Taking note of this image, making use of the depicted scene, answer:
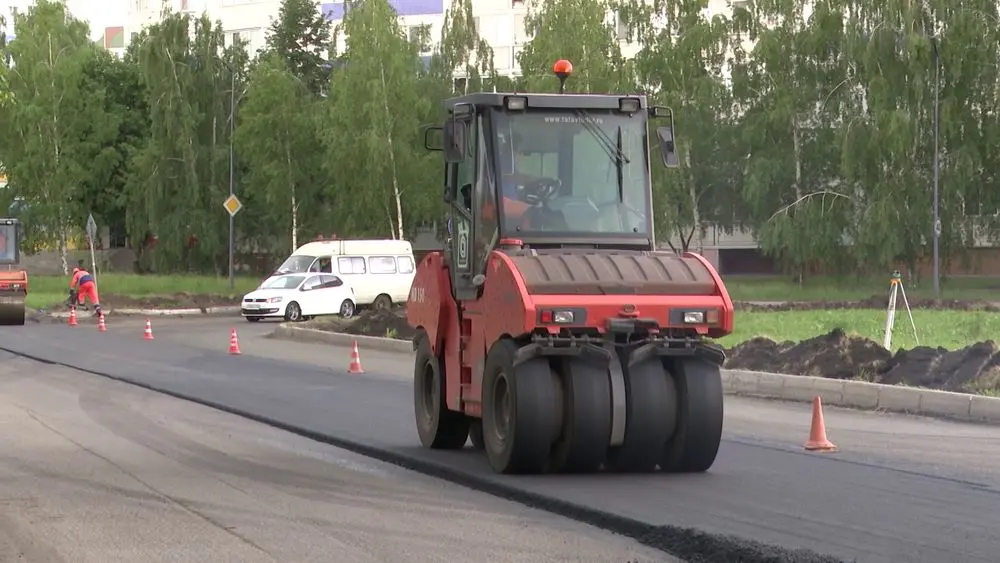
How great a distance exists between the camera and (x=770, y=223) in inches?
2042

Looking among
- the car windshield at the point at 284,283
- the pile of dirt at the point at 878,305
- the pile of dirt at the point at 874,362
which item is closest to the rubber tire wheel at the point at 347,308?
the car windshield at the point at 284,283

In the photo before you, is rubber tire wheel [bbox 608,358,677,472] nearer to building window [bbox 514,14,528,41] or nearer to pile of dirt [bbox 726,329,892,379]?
pile of dirt [bbox 726,329,892,379]

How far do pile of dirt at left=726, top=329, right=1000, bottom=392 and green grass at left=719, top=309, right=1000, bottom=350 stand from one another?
2995 mm

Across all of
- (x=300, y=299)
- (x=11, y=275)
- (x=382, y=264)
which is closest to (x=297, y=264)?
(x=382, y=264)

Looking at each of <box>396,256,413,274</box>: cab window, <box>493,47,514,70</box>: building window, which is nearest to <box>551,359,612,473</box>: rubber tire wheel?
<box>396,256,413,274</box>: cab window

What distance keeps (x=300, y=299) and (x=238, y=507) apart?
32.7 meters

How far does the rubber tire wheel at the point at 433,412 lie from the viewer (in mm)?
13430

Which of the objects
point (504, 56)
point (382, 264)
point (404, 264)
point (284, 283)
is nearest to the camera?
point (284, 283)

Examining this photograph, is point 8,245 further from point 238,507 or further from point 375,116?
point 238,507

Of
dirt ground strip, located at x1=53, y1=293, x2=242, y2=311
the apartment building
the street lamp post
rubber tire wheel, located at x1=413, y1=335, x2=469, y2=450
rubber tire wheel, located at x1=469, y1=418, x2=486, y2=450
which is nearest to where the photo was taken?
rubber tire wheel, located at x1=413, y1=335, x2=469, y2=450

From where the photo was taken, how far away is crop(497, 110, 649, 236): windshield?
493 inches

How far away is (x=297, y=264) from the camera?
47.1m

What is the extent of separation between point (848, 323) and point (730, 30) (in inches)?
1269

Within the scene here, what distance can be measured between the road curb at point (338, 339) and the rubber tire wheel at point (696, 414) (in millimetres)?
17688
